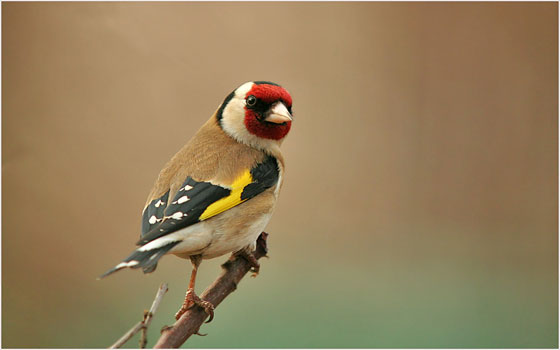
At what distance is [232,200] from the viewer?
961 mm

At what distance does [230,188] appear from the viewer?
970mm

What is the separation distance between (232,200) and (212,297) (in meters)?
0.17

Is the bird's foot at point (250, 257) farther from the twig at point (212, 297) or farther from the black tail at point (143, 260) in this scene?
the black tail at point (143, 260)

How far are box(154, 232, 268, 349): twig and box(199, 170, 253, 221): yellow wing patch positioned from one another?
0.11m

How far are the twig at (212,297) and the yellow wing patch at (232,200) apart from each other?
0.11 meters

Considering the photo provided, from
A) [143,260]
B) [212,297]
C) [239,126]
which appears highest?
[239,126]

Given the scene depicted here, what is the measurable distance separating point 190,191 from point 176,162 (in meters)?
0.11

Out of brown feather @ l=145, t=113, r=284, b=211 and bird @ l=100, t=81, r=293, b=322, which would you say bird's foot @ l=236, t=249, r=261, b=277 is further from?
brown feather @ l=145, t=113, r=284, b=211

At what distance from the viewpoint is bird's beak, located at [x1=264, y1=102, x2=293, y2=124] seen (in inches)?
37.5

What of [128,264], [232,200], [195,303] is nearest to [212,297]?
[195,303]

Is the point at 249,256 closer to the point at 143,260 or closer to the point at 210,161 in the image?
the point at 210,161

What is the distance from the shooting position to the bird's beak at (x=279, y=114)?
952 millimetres

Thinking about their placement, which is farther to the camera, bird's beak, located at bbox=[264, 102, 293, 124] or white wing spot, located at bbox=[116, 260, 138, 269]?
bird's beak, located at bbox=[264, 102, 293, 124]

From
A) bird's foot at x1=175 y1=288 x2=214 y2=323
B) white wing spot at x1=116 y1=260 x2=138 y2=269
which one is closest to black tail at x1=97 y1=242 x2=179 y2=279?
white wing spot at x1=116 y1=260 x2=138 y2=269
